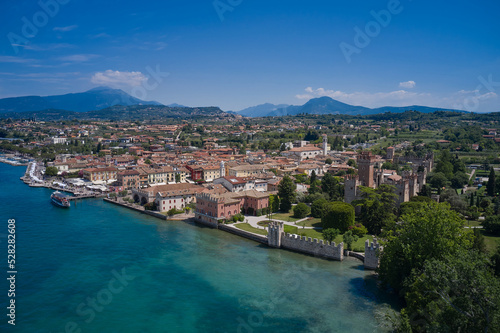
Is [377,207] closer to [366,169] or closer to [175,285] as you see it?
[366,169]

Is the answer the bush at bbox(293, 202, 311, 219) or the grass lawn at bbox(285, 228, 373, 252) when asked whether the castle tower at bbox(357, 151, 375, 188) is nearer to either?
the bush at bbox(293, 202, 311, 219)

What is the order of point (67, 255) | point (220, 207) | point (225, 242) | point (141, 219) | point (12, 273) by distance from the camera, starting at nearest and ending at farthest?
point (12, 273) < point (67, 255) < point (225, 242) < point (220, 207) < point (141, 219)

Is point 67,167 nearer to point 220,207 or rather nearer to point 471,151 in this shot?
point 220,207

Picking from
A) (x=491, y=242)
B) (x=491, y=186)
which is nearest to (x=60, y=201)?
(x=491, y=242)

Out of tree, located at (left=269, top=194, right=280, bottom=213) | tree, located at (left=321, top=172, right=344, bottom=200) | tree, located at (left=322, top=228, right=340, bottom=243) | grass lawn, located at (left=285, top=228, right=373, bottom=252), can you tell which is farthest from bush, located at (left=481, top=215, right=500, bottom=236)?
tree, located at (left=269, top=194, right=280, bottom=213)

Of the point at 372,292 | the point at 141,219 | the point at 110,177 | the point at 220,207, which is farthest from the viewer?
the point at 110,177

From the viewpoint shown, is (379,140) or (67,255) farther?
(379,140)

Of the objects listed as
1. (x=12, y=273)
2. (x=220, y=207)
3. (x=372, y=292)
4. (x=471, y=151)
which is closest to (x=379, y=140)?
(x=471, y=151)
